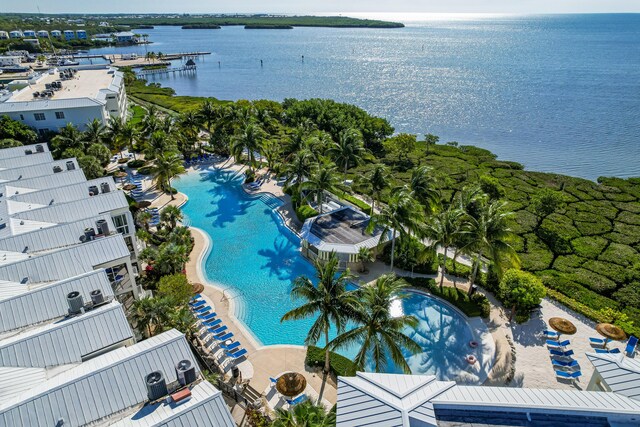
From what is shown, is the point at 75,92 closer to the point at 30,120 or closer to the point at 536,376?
the point at 30,120

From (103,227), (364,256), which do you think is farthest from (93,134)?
(364,256)

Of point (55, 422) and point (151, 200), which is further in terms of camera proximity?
point (151, 200)

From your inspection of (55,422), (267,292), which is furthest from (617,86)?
(55,422)

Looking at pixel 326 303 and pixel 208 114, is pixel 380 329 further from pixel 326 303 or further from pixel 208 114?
pixel 208 114

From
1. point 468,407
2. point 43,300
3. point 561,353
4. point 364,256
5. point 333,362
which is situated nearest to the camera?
point 468,407

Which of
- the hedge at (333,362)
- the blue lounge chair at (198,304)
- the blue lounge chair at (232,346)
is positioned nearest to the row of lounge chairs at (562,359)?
the hedge at (333,362)

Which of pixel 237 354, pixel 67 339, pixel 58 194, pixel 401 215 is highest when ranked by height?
pixel 401 215

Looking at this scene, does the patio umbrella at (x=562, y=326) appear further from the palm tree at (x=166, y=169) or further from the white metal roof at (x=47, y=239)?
Result: the palm tree at (x=166, y=169)
